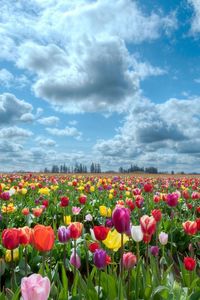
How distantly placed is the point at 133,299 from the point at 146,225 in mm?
610

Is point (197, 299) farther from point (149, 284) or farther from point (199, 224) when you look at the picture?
point (199, 224)

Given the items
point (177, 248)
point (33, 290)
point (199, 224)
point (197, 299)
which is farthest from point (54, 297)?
point (177, 248)

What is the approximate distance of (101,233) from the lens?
3.04 meters

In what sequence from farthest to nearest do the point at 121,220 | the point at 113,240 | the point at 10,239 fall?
the point at 113,240 < the point at 10,239 < the point at 121,220

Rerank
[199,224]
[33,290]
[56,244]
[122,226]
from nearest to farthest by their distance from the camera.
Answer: [33,290], [122,226], [199,224], [56,244]

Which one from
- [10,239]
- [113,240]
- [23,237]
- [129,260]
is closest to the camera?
[10,239]

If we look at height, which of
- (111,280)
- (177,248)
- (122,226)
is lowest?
(177,248)

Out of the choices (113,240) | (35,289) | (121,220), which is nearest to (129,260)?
(113,240)

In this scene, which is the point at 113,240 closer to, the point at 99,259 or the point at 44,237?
the point at 99,259

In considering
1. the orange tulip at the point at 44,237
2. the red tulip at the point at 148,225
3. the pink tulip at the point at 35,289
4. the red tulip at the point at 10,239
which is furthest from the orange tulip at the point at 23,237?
the pink tulip at the point at 35,289

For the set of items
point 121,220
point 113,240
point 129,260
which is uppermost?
point 121,220

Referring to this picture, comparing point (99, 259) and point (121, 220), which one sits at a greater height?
point (121, 220)

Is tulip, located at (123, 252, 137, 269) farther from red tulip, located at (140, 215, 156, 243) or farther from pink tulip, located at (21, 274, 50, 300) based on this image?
pink tulip, located at (21, 274, 50, 300)

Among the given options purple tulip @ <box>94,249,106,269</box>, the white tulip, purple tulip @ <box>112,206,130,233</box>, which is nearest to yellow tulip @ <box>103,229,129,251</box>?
the white tulip
